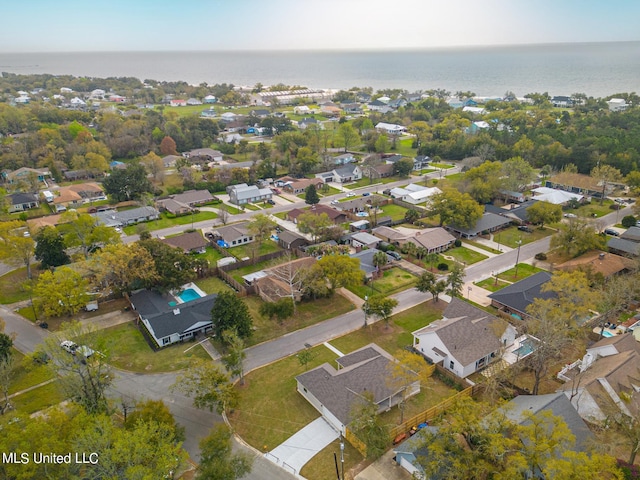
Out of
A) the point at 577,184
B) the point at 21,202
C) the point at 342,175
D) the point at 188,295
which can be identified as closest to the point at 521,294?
the point at 188,295

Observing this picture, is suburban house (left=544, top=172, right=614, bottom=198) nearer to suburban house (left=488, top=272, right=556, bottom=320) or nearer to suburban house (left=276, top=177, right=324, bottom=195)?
suburban house (left=488, top=272, right=556, bottom=320)

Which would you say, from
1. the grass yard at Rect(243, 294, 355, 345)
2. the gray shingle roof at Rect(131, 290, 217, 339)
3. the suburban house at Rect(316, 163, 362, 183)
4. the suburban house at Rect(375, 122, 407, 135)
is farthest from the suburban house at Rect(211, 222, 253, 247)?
the suburban house at Rect(375, 122, 407, 135)

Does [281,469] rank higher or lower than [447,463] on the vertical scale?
lower

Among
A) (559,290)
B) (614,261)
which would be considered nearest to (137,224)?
(559,290)

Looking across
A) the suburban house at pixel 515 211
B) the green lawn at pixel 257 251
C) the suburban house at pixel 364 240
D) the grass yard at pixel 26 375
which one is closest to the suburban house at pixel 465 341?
the suburban house at pixel 364 240

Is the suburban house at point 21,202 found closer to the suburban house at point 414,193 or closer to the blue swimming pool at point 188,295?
the blue swimming pool at point 188,295

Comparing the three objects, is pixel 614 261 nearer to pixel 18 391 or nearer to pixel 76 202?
pixel 18 391
